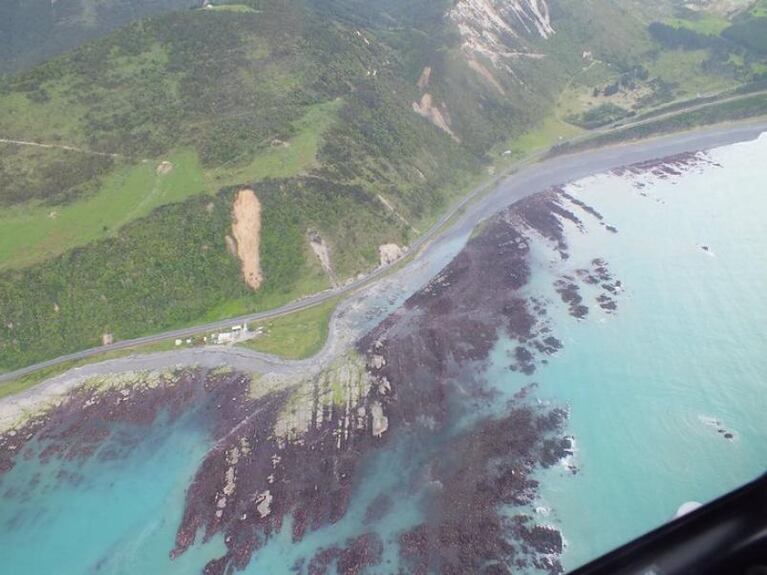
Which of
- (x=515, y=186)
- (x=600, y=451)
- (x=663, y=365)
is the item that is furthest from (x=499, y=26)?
(x=600, y=451)

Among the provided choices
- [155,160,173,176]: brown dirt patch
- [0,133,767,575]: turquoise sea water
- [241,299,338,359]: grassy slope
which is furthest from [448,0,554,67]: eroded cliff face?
[241,299,338,359]: grassy slope

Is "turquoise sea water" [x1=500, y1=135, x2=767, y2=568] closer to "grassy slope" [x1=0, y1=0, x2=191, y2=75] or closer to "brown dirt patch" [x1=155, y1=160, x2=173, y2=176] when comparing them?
"brown dirt patch" [x1=155, y1=160, x2=173, y2=176]

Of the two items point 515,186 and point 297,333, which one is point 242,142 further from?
point 515,186

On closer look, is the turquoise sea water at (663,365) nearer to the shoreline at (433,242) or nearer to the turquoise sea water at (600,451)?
the turquoise sea water at (600,451)

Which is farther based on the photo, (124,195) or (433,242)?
(433,242)

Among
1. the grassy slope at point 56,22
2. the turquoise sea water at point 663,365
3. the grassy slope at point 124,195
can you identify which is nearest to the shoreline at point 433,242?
the turquoise sea water at point 663,365

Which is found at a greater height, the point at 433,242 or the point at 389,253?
the point at 389,253

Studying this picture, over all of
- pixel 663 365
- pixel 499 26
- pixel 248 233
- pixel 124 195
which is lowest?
pixel 248 233

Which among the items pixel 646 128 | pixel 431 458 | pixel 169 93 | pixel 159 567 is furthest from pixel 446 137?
pixel 159 567
